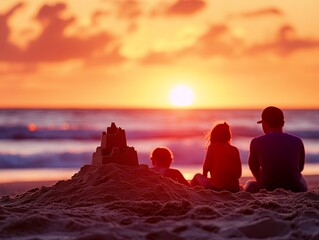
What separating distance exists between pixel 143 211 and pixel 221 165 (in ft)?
10.1

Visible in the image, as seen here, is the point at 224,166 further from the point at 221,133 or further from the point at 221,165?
the point at 221,133

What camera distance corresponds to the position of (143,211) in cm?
524

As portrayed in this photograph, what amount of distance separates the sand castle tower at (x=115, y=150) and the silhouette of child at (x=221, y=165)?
5.91 feet

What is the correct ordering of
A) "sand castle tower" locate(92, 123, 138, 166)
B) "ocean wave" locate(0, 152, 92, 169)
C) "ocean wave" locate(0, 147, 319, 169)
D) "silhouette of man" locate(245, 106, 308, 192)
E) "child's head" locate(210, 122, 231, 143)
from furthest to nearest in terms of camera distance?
"ocean wave" locate(0, 147, 319, 169)
"ocean wave" locate(0, 152, 92, 169)
"child's head" locate(210, 122, 231, 143)
"silhouette of man" locate(245, 106, 308, 192)
"sand castle tower" locate(92, 123, 138, 166)

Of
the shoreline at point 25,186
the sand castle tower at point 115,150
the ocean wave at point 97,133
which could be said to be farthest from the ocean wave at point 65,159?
the sand castle tower at point 115,150

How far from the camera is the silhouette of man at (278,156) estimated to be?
7.58m

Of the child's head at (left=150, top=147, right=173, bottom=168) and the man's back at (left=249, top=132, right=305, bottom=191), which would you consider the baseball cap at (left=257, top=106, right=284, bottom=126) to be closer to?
the man's back at (left=249, top=132, right=305, bottom=191)

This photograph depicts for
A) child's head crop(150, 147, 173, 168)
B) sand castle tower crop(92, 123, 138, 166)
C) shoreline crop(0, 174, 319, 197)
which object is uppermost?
sand castle tower crop(92, 123, 138, 166)

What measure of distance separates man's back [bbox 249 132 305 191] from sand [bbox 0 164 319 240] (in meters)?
0.68

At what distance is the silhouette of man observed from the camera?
7.58 m

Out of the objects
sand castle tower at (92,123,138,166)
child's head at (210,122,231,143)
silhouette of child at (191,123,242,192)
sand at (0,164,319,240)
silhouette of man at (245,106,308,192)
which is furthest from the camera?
A: child's head at (210,122,231,143)

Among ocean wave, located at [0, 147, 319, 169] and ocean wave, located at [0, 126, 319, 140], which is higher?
ocean wave, located at [0, 126, 319, 140]

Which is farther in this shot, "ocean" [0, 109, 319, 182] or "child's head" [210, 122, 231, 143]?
"ocean" [0, 109, 319, 182]

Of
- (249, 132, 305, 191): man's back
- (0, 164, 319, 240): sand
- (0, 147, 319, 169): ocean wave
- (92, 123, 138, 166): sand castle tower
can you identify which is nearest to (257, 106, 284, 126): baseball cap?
(249, 132, 305, 191): man's back
